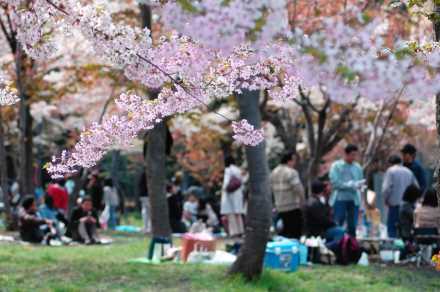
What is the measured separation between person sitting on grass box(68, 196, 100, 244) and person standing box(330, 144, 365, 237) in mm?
4452

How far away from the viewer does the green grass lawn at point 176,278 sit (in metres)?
8.09

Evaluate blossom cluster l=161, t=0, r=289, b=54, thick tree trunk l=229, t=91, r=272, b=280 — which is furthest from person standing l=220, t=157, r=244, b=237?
blossom cluster l=161, t=0, r=289, b=54

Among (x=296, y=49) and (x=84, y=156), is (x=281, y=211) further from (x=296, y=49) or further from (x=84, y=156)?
(x=296, y=49)

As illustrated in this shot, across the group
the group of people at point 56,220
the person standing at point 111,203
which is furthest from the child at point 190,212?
the group of people at point 56,220

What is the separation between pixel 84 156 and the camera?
5.93m

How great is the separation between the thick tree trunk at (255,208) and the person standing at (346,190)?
148 inches

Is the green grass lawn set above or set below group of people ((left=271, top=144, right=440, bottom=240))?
below

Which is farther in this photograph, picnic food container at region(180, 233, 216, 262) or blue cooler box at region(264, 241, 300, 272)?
picnic food container at region(180, 233, 216, 262)

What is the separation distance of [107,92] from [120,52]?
16.8 m

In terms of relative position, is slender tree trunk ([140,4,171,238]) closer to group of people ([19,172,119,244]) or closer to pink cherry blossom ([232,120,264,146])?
group of people ([19,172,119,244])

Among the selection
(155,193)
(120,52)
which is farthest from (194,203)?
(120,52)

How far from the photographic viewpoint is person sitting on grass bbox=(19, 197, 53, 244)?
13.7 meters

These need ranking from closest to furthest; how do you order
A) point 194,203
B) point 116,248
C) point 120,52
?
point 120,52 < point 116,248 < point 194,203

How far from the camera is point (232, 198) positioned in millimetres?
16203
